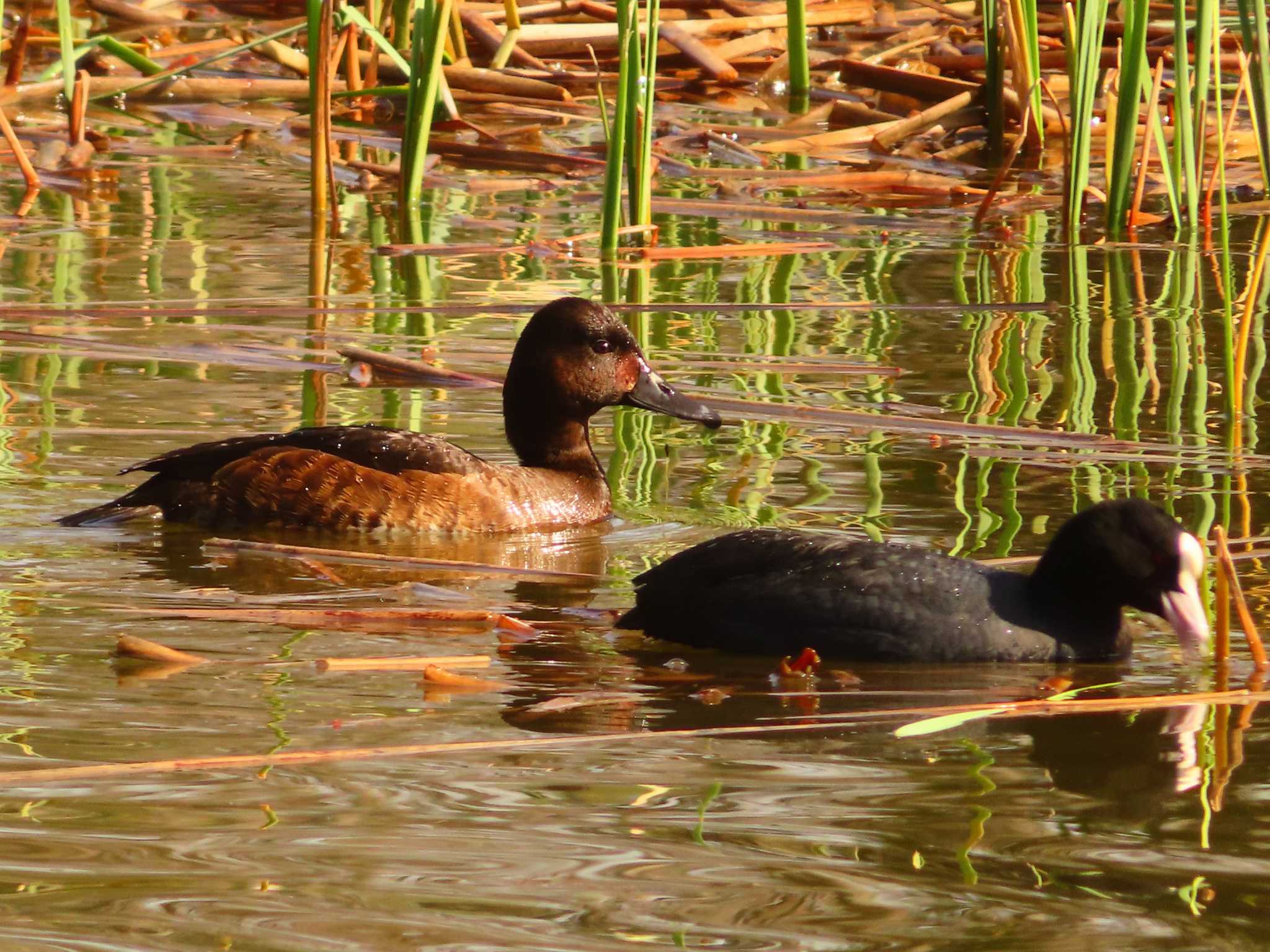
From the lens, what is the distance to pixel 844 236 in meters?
11.4

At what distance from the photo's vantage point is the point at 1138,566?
5.34 meters

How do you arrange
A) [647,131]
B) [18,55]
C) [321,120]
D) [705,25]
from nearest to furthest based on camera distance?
[647,131], [321,120], [18,55], [705,25]

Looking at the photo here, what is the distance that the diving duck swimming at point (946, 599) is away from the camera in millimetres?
5289

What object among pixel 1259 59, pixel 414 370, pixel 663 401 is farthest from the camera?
pixel 414 370

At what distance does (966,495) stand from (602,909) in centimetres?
368

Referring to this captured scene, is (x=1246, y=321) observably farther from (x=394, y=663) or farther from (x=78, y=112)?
(x=78, y=112)

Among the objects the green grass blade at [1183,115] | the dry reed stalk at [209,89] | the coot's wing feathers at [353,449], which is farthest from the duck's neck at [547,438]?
the dry reed stalk at [209,89]

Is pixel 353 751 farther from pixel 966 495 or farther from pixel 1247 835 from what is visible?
pixel 966 495

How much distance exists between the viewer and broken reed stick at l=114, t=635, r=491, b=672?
4957 mm

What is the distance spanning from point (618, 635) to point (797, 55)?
9647mm

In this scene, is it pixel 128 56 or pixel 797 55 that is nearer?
pixel 128 56

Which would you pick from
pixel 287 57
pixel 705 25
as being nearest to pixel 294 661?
pixel 287 57

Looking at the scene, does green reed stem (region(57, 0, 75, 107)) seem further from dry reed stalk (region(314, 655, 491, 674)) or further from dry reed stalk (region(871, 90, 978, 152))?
dry reed stalk (region(314, 655, 491, 674))

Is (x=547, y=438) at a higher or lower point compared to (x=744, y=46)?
lower
